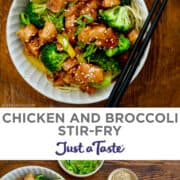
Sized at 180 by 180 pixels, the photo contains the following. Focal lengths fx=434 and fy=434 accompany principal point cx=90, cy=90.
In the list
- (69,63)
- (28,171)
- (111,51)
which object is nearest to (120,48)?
(111,51)

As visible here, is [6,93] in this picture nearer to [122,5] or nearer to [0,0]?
[0,0]

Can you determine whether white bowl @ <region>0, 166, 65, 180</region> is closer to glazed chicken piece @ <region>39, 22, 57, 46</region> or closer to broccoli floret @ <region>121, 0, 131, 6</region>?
glazed chicken piece @ <region>39, 22, 57, 46</region>

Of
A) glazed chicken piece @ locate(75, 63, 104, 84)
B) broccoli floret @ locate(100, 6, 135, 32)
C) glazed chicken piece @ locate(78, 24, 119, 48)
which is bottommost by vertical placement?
glazed chicken piece @ locate(75, 63, 104, 84)

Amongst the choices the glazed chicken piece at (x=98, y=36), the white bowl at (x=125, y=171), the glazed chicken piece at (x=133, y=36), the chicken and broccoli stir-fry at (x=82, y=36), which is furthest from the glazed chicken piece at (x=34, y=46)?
the white bowl at (x=125, y=171)

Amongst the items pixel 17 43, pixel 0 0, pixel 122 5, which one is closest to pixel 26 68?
pixel 17 43

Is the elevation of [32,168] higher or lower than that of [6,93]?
lower

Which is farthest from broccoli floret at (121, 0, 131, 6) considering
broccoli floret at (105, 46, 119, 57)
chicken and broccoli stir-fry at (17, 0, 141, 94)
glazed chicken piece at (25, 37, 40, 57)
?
glazed chicken piece at (25, 37, 40, 57)

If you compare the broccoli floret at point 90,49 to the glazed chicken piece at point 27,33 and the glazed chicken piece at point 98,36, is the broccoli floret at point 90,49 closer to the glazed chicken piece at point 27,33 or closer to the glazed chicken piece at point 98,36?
the glazed chicken piece at point 98,36
